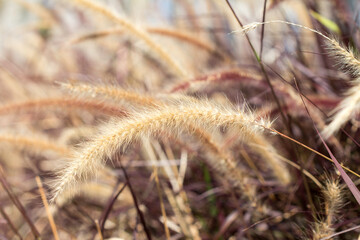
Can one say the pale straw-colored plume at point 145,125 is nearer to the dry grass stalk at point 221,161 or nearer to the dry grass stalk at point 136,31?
the dry grass stalk at point 221,161

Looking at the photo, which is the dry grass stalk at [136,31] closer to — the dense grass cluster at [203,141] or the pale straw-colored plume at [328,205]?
the dense grass cluster at [203,141]

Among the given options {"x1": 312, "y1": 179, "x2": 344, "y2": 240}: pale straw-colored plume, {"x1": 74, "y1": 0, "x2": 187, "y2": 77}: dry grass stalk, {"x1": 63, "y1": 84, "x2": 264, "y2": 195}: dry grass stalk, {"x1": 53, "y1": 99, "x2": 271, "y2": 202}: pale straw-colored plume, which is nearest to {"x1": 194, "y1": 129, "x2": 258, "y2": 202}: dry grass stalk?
{"x1": 63, "y1": 84, "x2": 264, "y2": 195}: dry grass stalk

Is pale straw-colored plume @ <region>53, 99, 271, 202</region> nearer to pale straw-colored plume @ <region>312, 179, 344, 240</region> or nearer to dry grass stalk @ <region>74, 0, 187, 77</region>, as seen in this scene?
pale straw-colored plume @ <region>312, 179, 344, 240</region>

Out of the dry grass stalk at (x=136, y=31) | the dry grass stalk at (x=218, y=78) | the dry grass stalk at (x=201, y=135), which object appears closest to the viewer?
the dry grass stalk at (x=201, y=135)

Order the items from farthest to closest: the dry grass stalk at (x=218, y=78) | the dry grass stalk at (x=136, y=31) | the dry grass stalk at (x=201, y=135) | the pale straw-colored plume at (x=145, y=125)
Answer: the dry grass stalk at (x=136, y=31) < the dry grass stalk at (x=218, y=78) < the dry grass stalk at (x=201, y=135) < the pale straw-colored plume at (x=145, y=125)

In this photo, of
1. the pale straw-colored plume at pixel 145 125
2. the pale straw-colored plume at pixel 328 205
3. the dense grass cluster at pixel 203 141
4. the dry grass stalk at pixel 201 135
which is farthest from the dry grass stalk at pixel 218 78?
the pale straw-colored plume at pixel 328 205

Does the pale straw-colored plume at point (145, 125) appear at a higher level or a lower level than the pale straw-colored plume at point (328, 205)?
higher

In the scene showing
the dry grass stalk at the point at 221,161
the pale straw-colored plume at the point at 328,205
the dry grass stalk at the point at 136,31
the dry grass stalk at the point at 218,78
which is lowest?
the pale straw-colored plume at the point at 328,205

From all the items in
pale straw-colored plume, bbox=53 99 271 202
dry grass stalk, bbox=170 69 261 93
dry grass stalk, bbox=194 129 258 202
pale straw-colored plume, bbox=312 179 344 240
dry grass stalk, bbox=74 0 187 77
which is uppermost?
dry grass stalk, bbox=74 0 187 77

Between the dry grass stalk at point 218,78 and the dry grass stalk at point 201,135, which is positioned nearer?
the dry grass stalk at point 201,135

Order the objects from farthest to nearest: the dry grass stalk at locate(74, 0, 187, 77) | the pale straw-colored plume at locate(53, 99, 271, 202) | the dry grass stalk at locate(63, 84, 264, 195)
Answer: the dry grass stalk at locate(74, 0, 187, 77), the dry grass stalk at locate(63, 84, 264, 195), the pale straw-colored plume at locate(53, 99, 271, 202)
